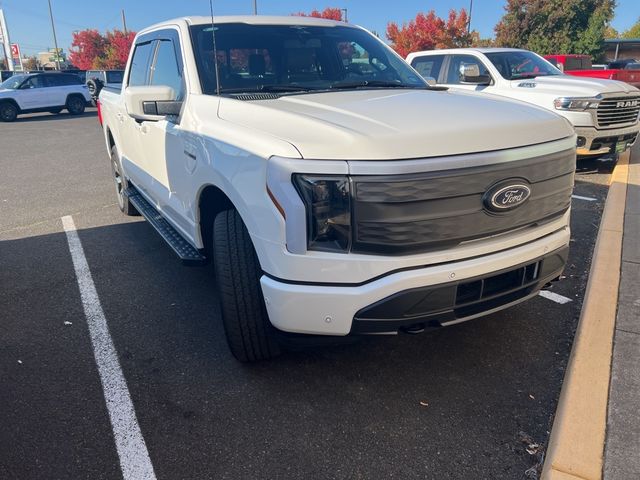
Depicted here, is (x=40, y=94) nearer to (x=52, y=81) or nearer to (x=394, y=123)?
(x=52, y=81)

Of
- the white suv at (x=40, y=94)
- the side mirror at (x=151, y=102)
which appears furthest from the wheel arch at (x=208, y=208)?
the white suv at (x=40, y=94)

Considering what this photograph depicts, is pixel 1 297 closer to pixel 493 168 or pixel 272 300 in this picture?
pixel 272 300

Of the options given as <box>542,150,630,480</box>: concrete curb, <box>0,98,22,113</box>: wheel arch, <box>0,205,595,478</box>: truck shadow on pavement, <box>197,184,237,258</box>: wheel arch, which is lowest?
<box>0,205,595,478</box>: truck shadow on pavement

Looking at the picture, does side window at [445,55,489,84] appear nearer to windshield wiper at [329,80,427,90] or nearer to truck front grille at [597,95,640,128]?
truck front grille at [597,95,640,128]

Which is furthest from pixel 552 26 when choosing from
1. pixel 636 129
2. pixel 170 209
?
pixel 170 209

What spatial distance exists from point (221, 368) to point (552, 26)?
40.7 m

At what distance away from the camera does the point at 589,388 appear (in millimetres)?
2705

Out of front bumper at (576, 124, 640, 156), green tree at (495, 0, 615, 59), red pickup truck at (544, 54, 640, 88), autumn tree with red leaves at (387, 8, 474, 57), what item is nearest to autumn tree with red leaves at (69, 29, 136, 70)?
autumn tree with red leaves at (387, 8, 474, 57)

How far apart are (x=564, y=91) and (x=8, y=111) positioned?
64.7 ft

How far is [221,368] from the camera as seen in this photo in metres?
3.04

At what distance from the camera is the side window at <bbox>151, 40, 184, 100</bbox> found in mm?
3609

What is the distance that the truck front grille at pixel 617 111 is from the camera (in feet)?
A: 24.4

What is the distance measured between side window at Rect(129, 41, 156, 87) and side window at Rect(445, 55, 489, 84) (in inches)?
224

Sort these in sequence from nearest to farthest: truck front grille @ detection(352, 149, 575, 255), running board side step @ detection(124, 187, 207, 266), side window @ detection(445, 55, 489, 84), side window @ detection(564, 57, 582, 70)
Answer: truck front grille @ detection(352, 149, 575, 255)
running board side step @ detection(124, 187, 207, 266)
side window @ detection(445, 55, 489, 84)
side window @ detection(564, 57, 582, 70)
